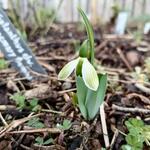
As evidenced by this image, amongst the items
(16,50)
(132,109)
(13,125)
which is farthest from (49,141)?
(16,50)

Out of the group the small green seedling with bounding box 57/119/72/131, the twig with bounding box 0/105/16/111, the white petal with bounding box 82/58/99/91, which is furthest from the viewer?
the twig with bounding box 0/105/16/111

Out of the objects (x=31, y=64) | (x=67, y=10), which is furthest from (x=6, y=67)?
(x=67, y=10)

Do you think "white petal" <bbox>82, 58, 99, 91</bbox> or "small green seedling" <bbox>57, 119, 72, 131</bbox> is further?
"small green seedling" <bbox>57, 119, 72, 131</bbox>

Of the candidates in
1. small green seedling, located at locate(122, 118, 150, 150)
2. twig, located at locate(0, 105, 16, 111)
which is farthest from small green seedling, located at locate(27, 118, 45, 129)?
small green seedling, located at locate(122, 118, 150, 150)

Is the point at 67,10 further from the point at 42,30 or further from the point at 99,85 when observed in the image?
the point at 99,85

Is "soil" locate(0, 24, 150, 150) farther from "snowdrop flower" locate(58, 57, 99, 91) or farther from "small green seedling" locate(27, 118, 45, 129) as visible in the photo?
"snowdrop flower" locate(58, 57, 99, 91)

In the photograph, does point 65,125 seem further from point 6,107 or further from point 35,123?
point 6,107

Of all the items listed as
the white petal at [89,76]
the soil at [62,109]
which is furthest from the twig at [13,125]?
the white petal at [89,76]
